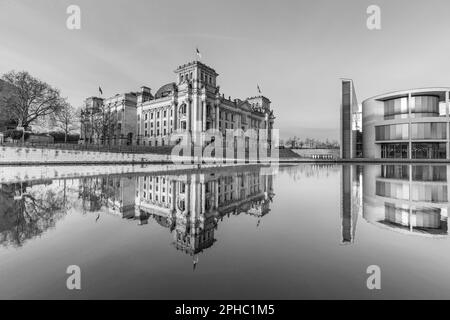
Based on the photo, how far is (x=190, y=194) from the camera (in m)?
10.9

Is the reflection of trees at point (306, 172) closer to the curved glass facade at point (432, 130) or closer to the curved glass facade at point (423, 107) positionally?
the curved glass facade at point (432, 130)

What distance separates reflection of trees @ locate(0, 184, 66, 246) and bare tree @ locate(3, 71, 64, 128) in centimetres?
4136

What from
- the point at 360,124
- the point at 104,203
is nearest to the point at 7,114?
the point at 104,203

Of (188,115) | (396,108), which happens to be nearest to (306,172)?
(188,115)

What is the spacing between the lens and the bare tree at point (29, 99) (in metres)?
40.3

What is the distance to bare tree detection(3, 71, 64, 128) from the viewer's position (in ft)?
132

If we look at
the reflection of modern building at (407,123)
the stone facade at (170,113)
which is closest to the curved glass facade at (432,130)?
the reflection of modern building at (407,123)

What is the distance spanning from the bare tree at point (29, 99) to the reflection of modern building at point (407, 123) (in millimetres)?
71354

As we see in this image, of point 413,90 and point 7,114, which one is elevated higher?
point 413,90

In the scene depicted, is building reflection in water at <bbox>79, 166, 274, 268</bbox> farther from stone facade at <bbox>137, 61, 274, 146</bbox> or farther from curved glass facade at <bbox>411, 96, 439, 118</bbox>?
curved glass facade at <bbox>411, 96, 439, 118</bbox>

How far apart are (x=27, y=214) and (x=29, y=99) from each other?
4729 centimetres
